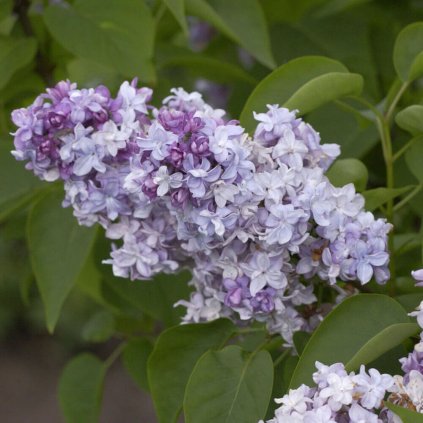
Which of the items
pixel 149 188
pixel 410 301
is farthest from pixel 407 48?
pixel 149 188

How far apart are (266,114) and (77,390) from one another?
31.9 inches

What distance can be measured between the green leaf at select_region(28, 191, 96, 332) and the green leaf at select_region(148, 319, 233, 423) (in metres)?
0.25

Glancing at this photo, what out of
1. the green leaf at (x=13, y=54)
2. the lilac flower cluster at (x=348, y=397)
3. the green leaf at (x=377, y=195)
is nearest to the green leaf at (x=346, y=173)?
the green leaf at (x=377, y=195)

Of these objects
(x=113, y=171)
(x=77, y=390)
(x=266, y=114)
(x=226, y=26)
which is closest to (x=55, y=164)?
(x=113, y=171)

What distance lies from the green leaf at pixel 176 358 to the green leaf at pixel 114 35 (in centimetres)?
47

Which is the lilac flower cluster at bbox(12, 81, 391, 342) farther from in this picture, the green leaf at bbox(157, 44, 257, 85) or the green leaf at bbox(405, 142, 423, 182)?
the green leaf at bbox(157, 44, 257, 85)

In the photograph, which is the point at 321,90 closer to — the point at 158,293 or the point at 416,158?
the point at 416,158

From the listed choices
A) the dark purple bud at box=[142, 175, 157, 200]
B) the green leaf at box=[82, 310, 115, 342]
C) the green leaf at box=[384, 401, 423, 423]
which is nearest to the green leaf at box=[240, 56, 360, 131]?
the dark purple bud at box=[142, 175, 157, 200]

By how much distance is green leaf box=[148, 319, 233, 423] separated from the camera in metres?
1.19

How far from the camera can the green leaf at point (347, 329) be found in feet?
3.45

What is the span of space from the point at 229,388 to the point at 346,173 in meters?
0.31

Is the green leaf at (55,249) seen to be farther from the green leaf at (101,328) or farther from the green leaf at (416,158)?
the green leaf at (416,158)

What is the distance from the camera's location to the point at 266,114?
1137 mm

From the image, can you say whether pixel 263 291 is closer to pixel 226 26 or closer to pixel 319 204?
pixel 319 204
